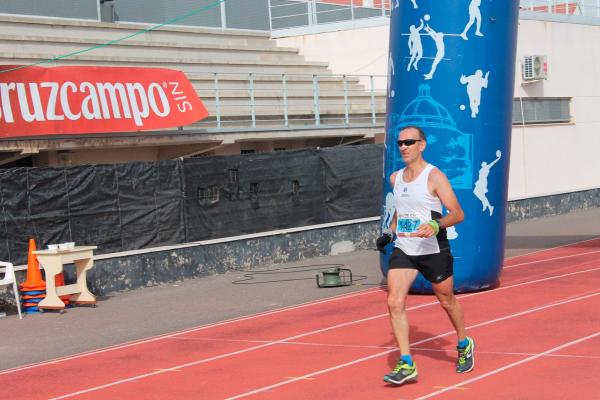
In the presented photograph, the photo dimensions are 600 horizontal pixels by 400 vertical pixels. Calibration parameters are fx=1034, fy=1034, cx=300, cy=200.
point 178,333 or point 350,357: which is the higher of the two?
point 350,357

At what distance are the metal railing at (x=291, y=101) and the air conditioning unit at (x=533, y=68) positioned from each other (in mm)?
3752

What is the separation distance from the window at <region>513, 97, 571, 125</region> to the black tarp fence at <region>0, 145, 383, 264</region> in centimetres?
693

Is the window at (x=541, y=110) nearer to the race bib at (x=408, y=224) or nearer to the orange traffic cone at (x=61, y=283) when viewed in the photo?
the orange traffic cone at (x=61, y=283)

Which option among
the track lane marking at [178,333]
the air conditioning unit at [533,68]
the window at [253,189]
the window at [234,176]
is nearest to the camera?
the track lane marking at [178,333]

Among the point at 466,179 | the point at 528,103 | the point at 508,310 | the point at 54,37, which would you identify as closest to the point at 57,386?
the point at 508,310

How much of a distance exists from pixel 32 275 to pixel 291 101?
1245 centimetres

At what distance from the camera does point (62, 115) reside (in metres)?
17.6

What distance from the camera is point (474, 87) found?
1352 centimetres

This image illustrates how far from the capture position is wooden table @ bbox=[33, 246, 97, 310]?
46.1 ft

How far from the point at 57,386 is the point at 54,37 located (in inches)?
576

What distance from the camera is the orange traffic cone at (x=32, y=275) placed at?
1425 cm

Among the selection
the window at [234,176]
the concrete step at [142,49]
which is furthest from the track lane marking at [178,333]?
the concrete step at [142,49]

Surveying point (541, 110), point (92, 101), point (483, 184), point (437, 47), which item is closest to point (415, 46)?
point (437, 47)

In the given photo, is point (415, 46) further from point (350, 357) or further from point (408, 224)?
point (408, 224)
